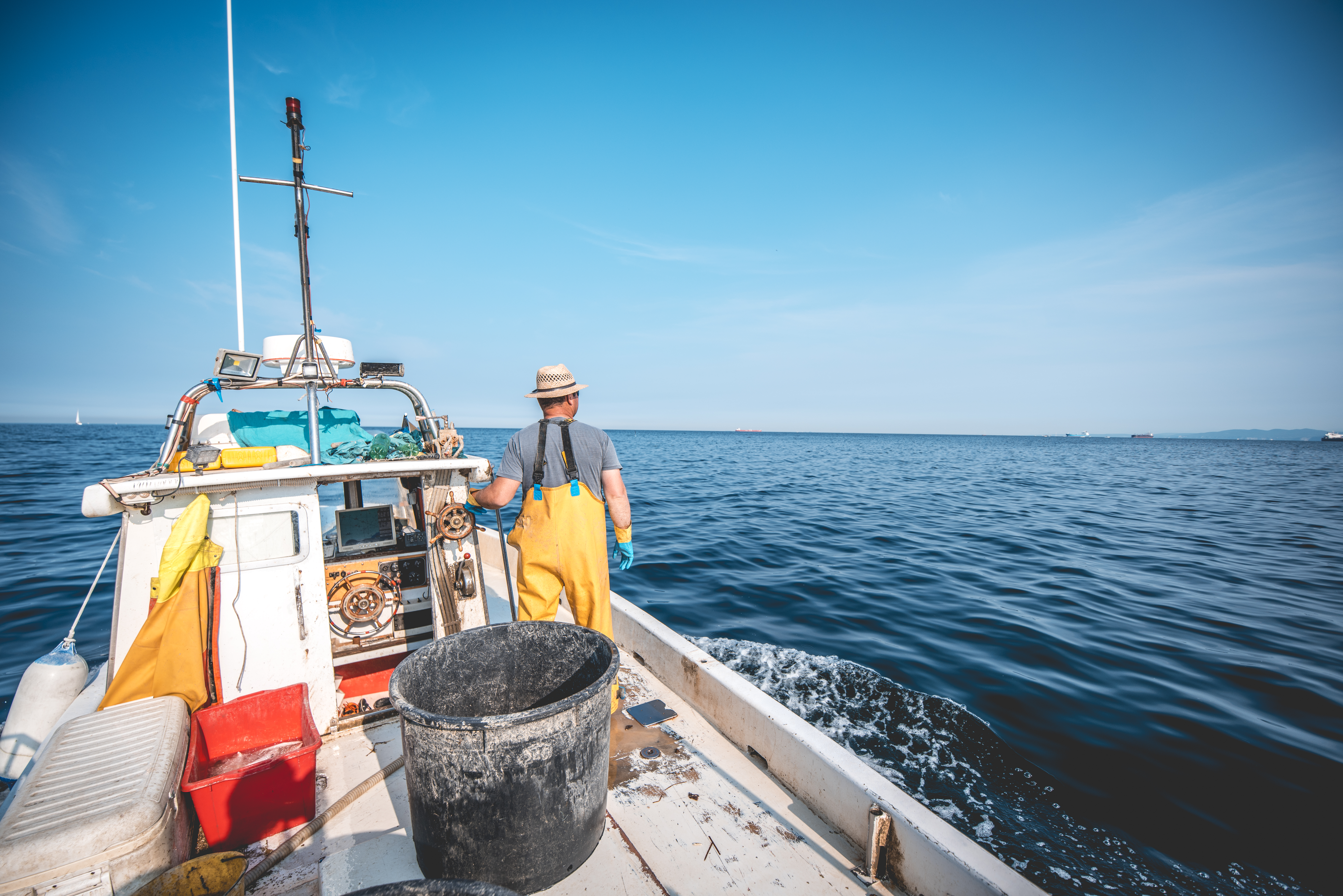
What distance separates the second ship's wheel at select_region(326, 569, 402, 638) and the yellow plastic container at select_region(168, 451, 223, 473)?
1.21m

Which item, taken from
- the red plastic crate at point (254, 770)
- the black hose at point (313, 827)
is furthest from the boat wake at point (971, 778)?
the red plastic crate at point (254, 770)

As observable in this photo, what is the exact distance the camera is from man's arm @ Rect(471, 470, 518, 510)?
324 cm

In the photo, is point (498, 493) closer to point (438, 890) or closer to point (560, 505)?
point (560, 505)

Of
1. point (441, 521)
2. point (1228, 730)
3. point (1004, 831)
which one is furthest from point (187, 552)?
point (1228, 730)

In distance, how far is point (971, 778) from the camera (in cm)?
382

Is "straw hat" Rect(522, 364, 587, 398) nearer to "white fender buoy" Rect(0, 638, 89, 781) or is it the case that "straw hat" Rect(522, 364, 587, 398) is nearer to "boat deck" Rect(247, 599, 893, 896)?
"boat deck" Rect(247, 599, 893, 896)

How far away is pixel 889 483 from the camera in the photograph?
2205 cm

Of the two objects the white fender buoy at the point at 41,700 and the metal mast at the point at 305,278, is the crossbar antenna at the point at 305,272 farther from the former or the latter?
the white fender buoy at the point at 41,700

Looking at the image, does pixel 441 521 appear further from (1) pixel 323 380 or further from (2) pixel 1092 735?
(2) pixel 1092 735

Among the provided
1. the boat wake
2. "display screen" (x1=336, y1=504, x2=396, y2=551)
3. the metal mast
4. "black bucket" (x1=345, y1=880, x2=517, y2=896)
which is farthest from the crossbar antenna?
the boat wake

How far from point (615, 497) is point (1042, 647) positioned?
552 cm

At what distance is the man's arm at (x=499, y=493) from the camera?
10.6 feet

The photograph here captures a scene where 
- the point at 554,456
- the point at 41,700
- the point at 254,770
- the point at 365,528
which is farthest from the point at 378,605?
the point at 41,700

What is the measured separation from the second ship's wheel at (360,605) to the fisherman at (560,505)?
1.48 meters
